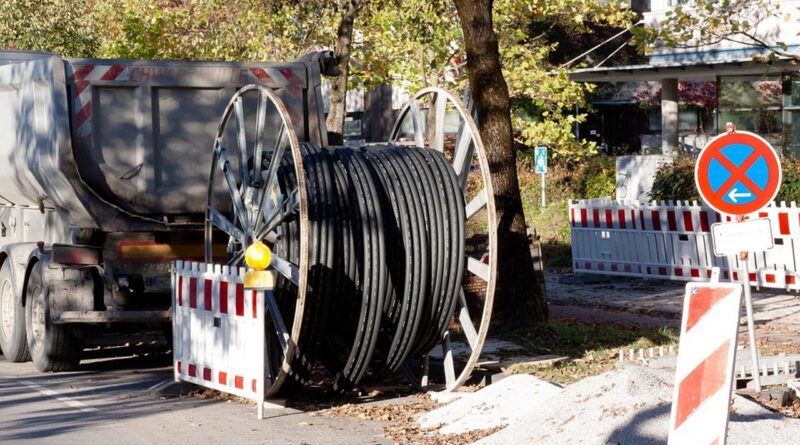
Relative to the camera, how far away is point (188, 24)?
3059cm

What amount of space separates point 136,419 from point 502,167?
5.30 metres

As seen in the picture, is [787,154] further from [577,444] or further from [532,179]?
[577,444]

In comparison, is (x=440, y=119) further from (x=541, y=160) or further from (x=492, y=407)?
(x=541, y=160)

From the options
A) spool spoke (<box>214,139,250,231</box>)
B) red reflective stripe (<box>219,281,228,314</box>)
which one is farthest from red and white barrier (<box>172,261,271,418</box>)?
spool spoke (<box>214,139,250,231</box>)

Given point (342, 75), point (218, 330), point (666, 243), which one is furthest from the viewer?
point (342, 75)

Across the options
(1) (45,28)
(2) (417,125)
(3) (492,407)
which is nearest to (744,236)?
(3) (492,407)

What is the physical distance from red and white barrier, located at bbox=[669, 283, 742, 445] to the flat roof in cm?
2149

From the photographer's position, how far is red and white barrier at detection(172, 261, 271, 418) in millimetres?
10750

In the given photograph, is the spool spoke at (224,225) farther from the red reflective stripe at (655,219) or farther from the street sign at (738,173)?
the red reflective stripe at (655,219)

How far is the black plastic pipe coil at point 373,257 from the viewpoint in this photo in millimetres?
10898

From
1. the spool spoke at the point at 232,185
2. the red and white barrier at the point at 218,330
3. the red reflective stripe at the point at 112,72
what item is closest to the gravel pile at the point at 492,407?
the red and white barrier at the point at 218,330

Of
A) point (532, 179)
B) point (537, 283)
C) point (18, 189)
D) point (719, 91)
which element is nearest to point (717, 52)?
point (719, 91)

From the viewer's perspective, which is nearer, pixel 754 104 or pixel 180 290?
pixel 180 290

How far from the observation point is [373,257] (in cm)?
1095
